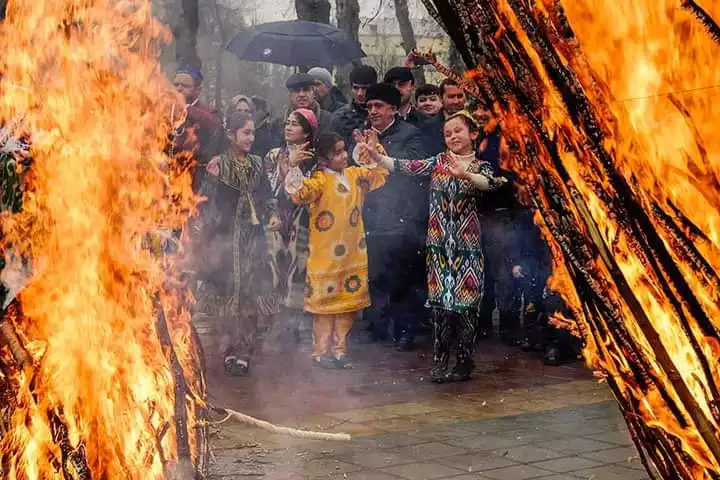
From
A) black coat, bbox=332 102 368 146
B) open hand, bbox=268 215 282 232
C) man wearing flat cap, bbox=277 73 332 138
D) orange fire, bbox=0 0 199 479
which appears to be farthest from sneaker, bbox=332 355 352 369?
orange fire, bbox=0 0 199 479

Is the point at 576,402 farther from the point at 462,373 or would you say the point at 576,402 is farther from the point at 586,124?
the point at 586,124

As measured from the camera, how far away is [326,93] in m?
11.4

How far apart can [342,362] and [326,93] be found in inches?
124

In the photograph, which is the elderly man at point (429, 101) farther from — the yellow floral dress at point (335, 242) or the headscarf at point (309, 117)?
the headscarf at point (309, 117)

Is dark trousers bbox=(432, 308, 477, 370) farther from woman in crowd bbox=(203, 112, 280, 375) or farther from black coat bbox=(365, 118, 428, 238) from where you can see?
black coat bbox=(365, 118, 428, 238)

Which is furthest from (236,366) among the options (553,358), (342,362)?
(553,358)

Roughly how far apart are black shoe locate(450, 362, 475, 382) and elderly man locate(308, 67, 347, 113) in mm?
3341

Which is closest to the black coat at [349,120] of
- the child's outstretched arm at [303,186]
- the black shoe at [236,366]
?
the child's outstretched arm at [303,186]

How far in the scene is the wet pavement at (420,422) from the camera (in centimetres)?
605

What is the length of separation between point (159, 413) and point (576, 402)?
4.14m

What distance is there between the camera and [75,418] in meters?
4.05

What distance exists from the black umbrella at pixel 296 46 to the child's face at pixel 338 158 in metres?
4.62

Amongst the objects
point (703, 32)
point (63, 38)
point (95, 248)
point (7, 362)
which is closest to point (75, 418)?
point (7, 362)

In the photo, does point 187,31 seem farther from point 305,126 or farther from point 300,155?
point 300,155
